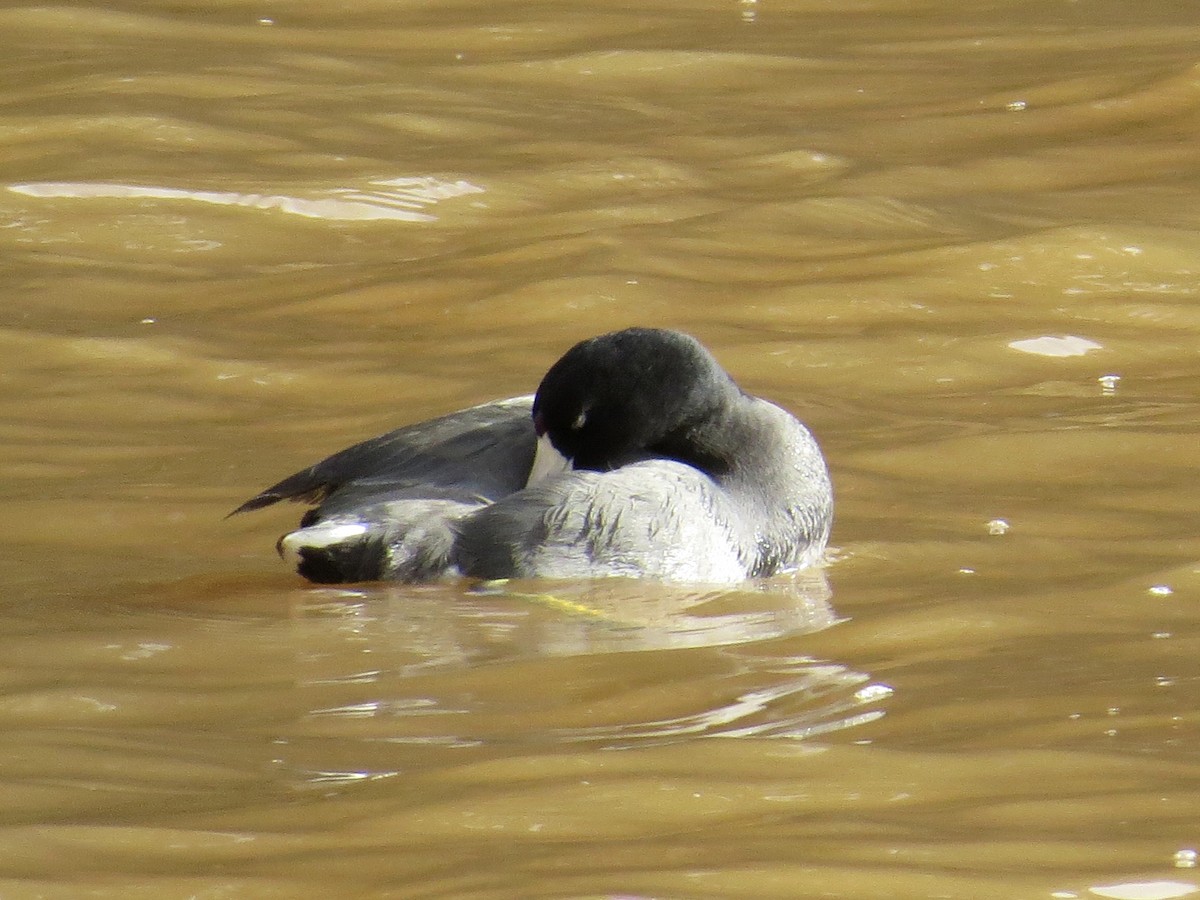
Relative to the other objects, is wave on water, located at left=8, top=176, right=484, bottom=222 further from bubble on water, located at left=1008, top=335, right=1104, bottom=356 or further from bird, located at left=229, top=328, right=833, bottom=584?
bird, located at left=229, top=328, right=833, bottom=584

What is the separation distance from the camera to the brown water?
2965 mm

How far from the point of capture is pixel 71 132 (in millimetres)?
8344

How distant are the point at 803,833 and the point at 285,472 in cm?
282

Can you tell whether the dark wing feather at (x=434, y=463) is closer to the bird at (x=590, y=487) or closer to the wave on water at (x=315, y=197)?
the bird at (x=590, y=487)

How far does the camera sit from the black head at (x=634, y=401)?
15.1 feet

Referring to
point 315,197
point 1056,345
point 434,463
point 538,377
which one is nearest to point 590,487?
point 434,463

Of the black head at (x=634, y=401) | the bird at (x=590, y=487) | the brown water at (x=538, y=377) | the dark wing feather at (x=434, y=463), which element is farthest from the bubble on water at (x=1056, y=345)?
the dark wing feather at (x=434, y=463)

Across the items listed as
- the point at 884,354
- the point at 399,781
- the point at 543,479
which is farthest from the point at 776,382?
the point at 399,781

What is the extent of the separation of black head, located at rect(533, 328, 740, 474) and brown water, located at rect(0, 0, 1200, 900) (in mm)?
407

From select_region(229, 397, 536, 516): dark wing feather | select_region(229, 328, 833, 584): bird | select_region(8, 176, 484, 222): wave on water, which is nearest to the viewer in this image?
select_region(229, 328, 833, 584): bird

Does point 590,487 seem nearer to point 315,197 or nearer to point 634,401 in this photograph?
point 634,401

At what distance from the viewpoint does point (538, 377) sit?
243 inches

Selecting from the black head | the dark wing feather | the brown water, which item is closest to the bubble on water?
the brown water

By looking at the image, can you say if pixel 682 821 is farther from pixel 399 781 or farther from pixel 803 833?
pixel 399 781
